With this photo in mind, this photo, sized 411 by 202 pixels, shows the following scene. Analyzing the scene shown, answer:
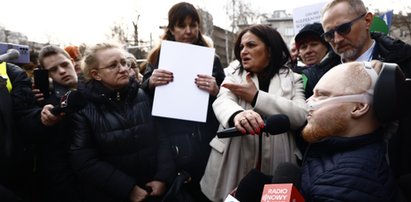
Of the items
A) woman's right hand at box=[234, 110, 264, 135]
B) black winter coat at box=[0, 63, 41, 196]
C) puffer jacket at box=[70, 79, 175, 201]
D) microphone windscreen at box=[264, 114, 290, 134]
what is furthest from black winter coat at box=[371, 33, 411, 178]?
black winter coat at box=[0, 63, 41, 196]

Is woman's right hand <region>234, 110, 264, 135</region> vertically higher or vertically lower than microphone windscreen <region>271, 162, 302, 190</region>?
higher

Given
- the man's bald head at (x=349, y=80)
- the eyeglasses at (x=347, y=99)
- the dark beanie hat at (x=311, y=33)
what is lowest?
the eyeglasses at (x=347, y=99)

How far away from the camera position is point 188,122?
289 centimetres

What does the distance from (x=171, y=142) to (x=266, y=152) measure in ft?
3.02

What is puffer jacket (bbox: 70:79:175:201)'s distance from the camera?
8.09ft

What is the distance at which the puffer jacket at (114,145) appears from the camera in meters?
2.46

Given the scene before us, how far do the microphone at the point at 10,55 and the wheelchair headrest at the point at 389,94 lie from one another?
257 centimetres

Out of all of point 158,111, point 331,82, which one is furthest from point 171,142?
point 331,82

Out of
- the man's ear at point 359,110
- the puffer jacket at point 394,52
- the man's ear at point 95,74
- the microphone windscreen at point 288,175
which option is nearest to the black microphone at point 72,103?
the man's ear at point 95,74

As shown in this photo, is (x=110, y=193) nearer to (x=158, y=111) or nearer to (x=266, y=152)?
(x=158, y=111)

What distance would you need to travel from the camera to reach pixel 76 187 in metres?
2.94

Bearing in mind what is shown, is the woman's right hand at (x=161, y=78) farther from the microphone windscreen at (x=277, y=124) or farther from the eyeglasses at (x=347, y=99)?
the eyeglasses at (x=347, y=99)

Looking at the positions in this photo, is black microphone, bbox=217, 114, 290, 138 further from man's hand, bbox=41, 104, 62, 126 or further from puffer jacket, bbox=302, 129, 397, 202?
man's hand, bbox=41, 104, 62, 126

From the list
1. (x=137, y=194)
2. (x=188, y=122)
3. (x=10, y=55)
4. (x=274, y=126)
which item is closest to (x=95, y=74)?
(x=10, y=55)
